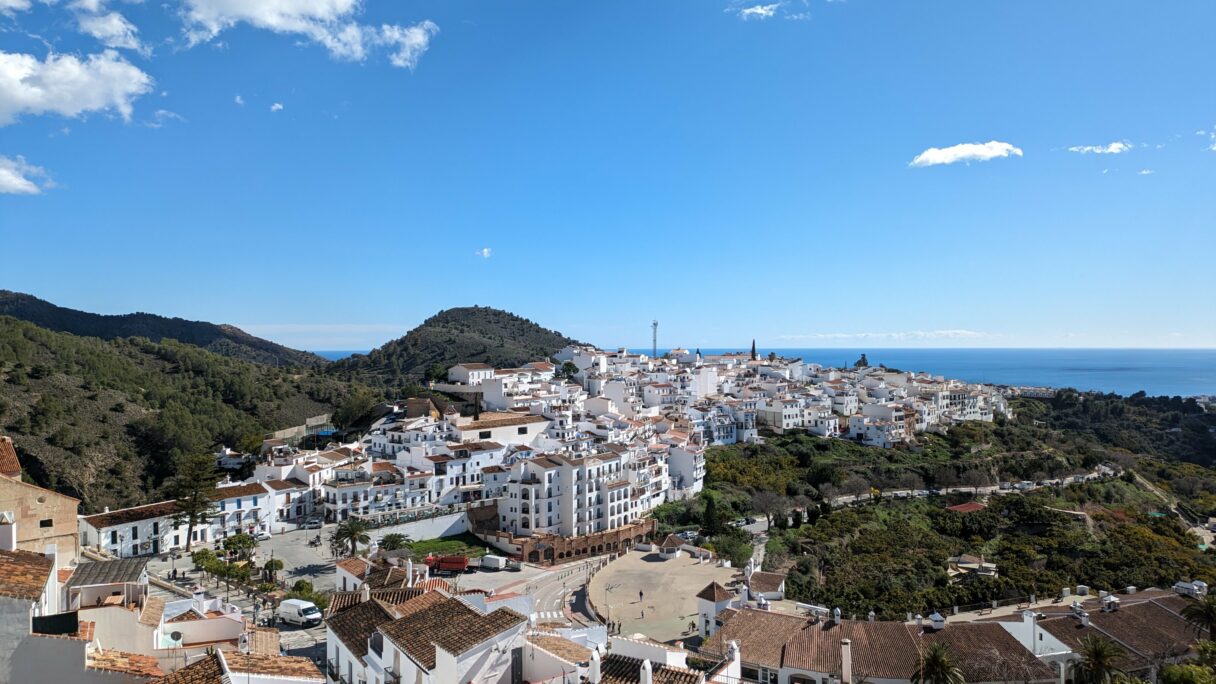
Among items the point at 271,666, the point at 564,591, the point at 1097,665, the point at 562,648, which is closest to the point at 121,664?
the point at 271,666

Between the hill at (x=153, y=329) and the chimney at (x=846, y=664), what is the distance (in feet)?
340

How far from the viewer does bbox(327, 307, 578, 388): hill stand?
300ft

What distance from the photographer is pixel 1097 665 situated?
679 inches

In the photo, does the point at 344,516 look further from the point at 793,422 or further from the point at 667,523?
the point at 793,422

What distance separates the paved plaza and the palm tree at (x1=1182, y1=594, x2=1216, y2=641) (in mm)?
14675

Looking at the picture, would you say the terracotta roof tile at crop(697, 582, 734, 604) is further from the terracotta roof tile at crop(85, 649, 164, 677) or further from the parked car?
the terracotta roof tile at crop(85, 649, 164, 677)

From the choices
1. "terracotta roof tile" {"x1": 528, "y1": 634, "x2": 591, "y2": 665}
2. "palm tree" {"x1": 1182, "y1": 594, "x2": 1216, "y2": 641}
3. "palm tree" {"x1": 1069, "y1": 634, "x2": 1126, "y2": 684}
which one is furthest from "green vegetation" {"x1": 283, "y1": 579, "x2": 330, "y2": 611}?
"palm tree" {"x1": 1182, "y1": 594, "x2": 1216, "y2": 641}

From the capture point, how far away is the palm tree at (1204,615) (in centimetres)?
1903

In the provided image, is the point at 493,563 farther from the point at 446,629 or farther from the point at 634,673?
the point at 634,673

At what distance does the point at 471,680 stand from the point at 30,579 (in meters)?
5.21

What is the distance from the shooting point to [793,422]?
64.2m

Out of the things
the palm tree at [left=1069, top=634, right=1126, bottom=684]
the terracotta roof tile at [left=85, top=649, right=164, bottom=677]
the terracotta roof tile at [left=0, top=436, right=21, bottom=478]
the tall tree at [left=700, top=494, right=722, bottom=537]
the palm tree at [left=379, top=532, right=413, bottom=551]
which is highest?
the terracotta roof tile at [left=0, top=436, right=21, bottom=478]

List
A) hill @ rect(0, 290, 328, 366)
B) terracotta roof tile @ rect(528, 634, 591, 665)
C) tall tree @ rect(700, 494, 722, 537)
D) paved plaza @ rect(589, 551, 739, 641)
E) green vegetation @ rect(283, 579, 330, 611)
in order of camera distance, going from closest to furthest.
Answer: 1. terracotta roof tile @ rect(528, 634, 591, 665)
2. green vegetation @ rect(283, 579, 330, 611)
3. paved plaza @ rect(589, 551, 739, 641)
4. tall tree @ rect(700, 494, 722, 537)
5. hill @ rect(0, 290, 328, 366)

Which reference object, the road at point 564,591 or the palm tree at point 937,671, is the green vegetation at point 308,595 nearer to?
the road at point 564,591
